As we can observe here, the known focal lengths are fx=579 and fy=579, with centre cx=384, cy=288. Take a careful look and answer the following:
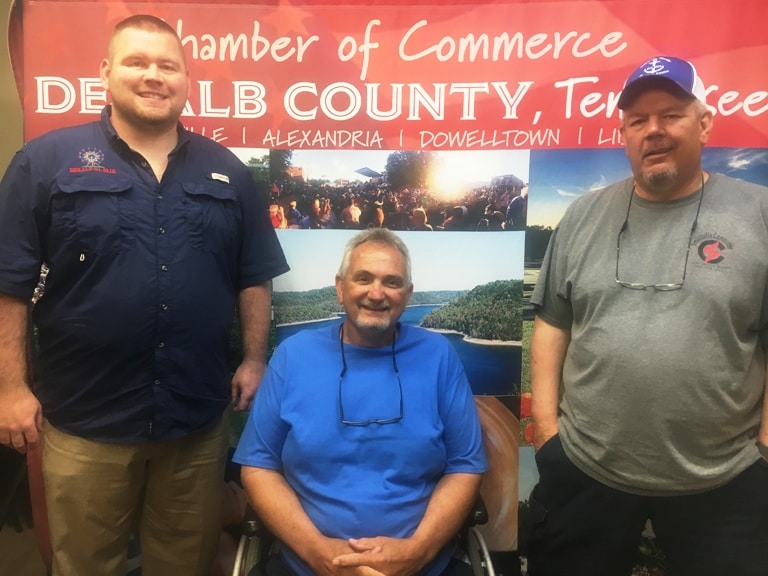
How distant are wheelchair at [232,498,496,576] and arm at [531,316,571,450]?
1.04ft

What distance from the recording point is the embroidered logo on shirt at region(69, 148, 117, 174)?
1729 millimetres

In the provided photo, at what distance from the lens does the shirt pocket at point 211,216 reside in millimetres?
1780

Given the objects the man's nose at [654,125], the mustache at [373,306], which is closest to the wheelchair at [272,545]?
the mustache at [373,306]

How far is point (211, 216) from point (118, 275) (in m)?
0.32

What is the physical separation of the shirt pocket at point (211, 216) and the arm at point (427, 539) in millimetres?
988

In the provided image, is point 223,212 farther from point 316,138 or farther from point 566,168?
point 566,168

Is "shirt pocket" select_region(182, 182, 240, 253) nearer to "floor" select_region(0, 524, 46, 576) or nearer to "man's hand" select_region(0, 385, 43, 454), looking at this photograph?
"man's hand" select_region(0, 385, 43, 454)

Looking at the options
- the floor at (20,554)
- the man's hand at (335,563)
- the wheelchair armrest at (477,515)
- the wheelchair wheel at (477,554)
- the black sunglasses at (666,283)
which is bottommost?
the floor at (20,554)

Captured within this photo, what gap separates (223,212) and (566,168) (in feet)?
4.08

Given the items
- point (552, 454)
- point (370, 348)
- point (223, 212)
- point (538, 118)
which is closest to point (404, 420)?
point (370, 348)

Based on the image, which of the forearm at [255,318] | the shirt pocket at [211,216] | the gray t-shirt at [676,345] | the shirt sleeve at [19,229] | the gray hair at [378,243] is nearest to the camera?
the gray t-shirt at [676,345]

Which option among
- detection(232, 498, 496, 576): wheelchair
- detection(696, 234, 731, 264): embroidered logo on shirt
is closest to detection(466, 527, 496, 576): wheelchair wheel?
detection(232, 498, 496, 576): wheelchair

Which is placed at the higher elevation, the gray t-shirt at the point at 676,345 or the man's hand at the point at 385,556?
the gray t-shirt at the point at 676,345

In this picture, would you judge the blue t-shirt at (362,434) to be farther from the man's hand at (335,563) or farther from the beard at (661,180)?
the beard at (661,180)
